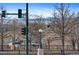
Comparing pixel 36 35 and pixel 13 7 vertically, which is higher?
pixel 13 7

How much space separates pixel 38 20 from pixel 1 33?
121cm

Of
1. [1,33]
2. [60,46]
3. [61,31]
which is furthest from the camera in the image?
[1,33]

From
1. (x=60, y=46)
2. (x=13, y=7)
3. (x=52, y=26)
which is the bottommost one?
(x=60, y=46)

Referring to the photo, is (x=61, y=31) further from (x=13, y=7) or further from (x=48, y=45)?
(x=13, y=7)

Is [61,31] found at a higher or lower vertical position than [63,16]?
lower

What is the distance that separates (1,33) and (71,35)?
210 cm

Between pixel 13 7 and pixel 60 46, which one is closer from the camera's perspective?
pixel 60 46

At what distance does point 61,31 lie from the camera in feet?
22.5
